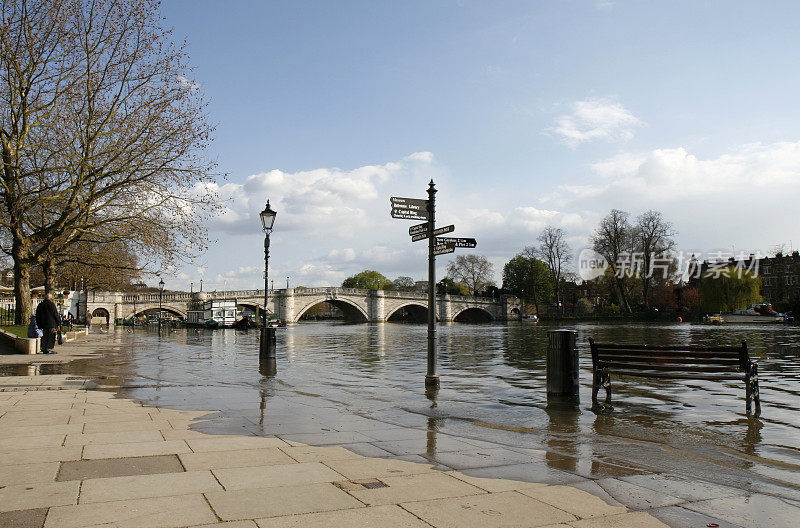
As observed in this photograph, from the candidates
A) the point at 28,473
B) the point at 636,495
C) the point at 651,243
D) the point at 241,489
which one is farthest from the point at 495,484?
the point at 651,243

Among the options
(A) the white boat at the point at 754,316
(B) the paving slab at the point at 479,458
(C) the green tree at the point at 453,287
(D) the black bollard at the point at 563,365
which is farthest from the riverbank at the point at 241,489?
(C) the green tree at the point at 453,287

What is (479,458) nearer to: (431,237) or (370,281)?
(431,237)

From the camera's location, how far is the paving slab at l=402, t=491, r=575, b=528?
11.4 feet

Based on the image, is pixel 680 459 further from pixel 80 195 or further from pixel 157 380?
pixel 80 195

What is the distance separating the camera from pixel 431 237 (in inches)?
423

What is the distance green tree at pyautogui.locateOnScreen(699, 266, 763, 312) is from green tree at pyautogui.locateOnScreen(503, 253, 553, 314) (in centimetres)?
2977

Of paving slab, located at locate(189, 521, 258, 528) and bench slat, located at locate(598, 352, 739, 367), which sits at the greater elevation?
bench slat, located at locate(598, 352, 739, 367)

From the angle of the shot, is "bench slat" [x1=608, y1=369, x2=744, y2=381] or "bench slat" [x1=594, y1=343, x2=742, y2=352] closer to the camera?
"bench slat" [x1=608, y1=369, x2=744, y2=381]

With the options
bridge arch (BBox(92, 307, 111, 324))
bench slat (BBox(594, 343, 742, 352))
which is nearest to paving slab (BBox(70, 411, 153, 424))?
bench slat (BBox(594, 343, 742, 352))

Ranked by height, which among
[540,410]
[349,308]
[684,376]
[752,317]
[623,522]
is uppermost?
[684,376]

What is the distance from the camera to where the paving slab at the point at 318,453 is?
506 centimetres

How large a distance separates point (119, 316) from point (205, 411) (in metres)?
81.9

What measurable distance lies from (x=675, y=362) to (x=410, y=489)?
5.93 meters

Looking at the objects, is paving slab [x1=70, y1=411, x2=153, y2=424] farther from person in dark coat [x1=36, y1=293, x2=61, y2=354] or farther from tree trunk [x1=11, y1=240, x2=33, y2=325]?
tree trunk [x1=11, y1=240, x2=33, y2=325]
